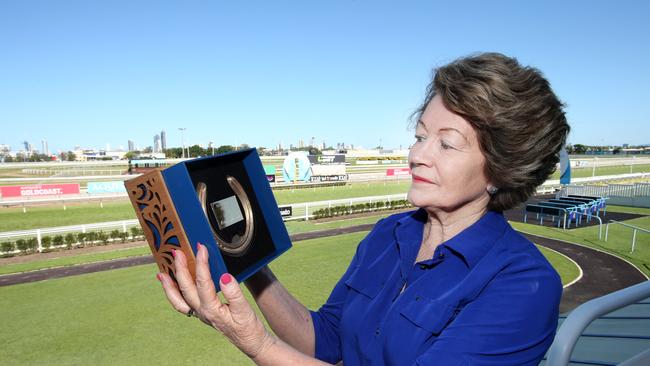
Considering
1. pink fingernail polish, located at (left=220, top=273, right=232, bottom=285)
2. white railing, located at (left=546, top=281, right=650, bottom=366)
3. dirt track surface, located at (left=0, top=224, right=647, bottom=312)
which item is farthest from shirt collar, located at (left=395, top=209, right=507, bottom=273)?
dirt track surface, located at (left=0, top=224, right=647, bottom=312)

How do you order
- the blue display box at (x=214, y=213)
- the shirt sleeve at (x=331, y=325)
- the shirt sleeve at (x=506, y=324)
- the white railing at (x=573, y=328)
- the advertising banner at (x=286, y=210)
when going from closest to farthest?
the shirt sleeve at (x=506, y=324) → the blue display box at (x=214, y=213) → the white railing at (x=573, y=328) → the shirt sleeve at (x=331, y=325) → the advertising banner at (x=286, y=210)

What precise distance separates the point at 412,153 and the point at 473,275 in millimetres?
517

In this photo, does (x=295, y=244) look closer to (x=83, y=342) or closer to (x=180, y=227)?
(x=83, y=342)

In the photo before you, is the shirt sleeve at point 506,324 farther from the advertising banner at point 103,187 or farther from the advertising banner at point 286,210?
the advertising banner at point 103,187

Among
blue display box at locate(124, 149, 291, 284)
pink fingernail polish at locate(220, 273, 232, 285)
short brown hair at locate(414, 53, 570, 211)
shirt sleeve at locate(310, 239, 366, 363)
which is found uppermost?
short brown hair at locate(414, 53, 570, 211)

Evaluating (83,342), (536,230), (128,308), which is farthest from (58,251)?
(536,230)

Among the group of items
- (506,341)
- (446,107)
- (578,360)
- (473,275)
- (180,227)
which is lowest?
(578,360)

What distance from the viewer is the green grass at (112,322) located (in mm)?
6211

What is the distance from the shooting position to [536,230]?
17047mm

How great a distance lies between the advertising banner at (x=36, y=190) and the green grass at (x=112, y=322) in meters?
17.3

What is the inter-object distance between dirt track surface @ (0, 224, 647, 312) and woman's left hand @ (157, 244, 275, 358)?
29.0ft

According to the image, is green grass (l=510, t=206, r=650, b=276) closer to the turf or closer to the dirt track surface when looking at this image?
the dirt track surface

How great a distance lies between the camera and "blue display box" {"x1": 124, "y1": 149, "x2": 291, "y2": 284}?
1.30 metres

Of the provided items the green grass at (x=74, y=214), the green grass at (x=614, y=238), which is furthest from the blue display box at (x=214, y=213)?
the green grass at (x=74, y=214)
